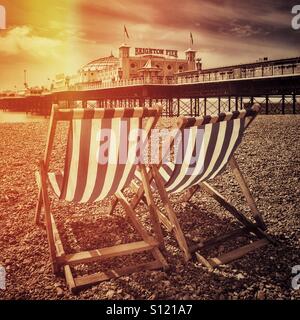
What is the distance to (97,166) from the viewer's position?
2.52 meters

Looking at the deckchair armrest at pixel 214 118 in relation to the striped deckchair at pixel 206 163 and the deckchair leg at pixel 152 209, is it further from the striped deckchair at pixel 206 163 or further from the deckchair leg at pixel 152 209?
the deckchair leg at pixel 152 209

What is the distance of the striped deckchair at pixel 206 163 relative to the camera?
255 centimetres

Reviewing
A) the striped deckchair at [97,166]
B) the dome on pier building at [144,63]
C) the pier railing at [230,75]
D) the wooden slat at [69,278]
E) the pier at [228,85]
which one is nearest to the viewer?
the wooden slat at [69,278]

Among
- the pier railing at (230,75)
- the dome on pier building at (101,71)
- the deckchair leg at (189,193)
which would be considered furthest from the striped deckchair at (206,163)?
the dome on pier building at (101,71)

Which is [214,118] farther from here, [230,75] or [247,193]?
[230,75]

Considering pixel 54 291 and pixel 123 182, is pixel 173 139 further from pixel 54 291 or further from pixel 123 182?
pixel 54 291

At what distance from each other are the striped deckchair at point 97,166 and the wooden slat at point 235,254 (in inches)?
14.9

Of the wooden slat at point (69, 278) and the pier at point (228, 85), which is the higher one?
the pier at point (228, 85)

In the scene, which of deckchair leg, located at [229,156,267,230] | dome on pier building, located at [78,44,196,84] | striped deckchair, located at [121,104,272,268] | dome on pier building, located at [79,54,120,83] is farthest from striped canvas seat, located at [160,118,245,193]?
dome on pier building, located at [79,54,120,83]

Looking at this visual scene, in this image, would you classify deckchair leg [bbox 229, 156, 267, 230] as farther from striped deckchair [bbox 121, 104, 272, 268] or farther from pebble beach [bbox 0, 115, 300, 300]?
pebble beach [bbox 0, 115, 300, 300]

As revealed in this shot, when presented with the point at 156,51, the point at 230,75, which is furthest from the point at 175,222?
the point at 156,51

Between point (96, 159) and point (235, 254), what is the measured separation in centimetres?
135

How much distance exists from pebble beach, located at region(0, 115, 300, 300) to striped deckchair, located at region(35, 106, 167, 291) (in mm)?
143
